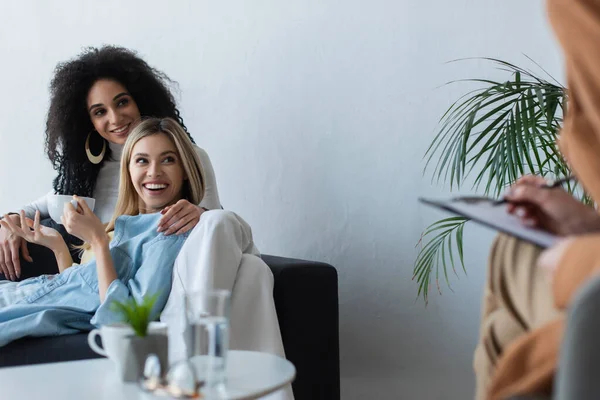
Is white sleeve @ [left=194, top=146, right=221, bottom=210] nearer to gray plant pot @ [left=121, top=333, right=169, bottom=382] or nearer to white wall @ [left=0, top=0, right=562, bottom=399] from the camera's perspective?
white wall @ [left=0, top=0, right=562, bottom=399]

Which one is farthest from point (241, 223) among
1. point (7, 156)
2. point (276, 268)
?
point (7, 156)

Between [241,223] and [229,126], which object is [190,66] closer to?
[229,126]

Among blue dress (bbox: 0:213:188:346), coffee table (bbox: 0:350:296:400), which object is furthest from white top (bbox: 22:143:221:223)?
coffee table (bbox: 0:350:296:400)

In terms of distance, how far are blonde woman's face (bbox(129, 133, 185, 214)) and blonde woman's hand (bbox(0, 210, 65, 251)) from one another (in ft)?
1.06

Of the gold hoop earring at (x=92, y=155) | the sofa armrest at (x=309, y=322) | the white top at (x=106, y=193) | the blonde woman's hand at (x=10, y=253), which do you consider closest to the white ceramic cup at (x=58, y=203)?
the blonde woman's hand at (x=10, y=253)

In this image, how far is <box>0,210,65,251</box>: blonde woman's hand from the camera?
7.83 feet

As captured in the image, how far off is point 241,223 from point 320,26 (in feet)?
2.94

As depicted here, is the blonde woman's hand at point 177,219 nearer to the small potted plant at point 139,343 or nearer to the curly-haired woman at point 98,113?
the curly-haired woman at point 98,113

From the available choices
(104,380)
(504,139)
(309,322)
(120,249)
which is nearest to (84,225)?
(120,249)

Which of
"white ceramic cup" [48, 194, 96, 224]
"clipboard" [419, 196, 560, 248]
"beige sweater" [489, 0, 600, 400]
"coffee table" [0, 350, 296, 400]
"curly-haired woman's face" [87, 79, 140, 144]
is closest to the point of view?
"beige sweater" [489, 0, 600, 400]

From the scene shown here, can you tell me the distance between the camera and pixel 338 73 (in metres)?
2.70

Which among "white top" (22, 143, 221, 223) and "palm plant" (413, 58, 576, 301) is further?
"white top" (22, 143, 221, 223)

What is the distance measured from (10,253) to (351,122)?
3.74 ft

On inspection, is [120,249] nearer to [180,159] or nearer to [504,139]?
[180,159]
